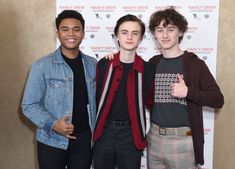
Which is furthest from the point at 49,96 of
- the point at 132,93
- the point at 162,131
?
the point at 162,131

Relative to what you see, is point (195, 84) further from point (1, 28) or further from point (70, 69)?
point (1, 28)

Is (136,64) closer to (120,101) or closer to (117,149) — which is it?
(120,101)

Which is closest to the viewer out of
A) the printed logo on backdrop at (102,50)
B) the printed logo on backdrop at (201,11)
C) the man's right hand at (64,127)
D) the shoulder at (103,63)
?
the man's right hand at (64,127)

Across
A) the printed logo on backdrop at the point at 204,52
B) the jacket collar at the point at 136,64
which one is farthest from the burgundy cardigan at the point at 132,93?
the printed logo on backdrop at the point at 204,52

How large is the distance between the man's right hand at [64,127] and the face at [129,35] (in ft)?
1.84

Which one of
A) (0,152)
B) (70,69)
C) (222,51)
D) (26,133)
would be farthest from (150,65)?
(0,152)

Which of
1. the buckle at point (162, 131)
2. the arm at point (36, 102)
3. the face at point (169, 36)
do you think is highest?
the face at point (169, 36)

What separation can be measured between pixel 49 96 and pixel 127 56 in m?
0.54

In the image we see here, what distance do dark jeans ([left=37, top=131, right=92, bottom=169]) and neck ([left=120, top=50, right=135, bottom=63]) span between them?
1.67 ft

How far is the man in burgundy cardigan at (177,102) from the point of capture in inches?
74.5

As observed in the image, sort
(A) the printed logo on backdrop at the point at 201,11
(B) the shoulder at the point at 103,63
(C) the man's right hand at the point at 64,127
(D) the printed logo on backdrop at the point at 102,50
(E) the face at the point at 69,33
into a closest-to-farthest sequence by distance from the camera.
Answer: (C) the man's right hand at the point at 64,127 < (E) the face at the point at 69,33 < (B) the shoulder at the point at 103,63 < (A) the printed logo on backdrop at the point at 201,11 < (D) the printed logo on backdrop at the point at 102,50

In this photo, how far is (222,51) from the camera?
7.79 feet

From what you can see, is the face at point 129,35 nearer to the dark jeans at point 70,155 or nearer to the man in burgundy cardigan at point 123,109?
the man in burgundy cardigan at point 123,109

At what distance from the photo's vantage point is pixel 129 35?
1.86 metres
